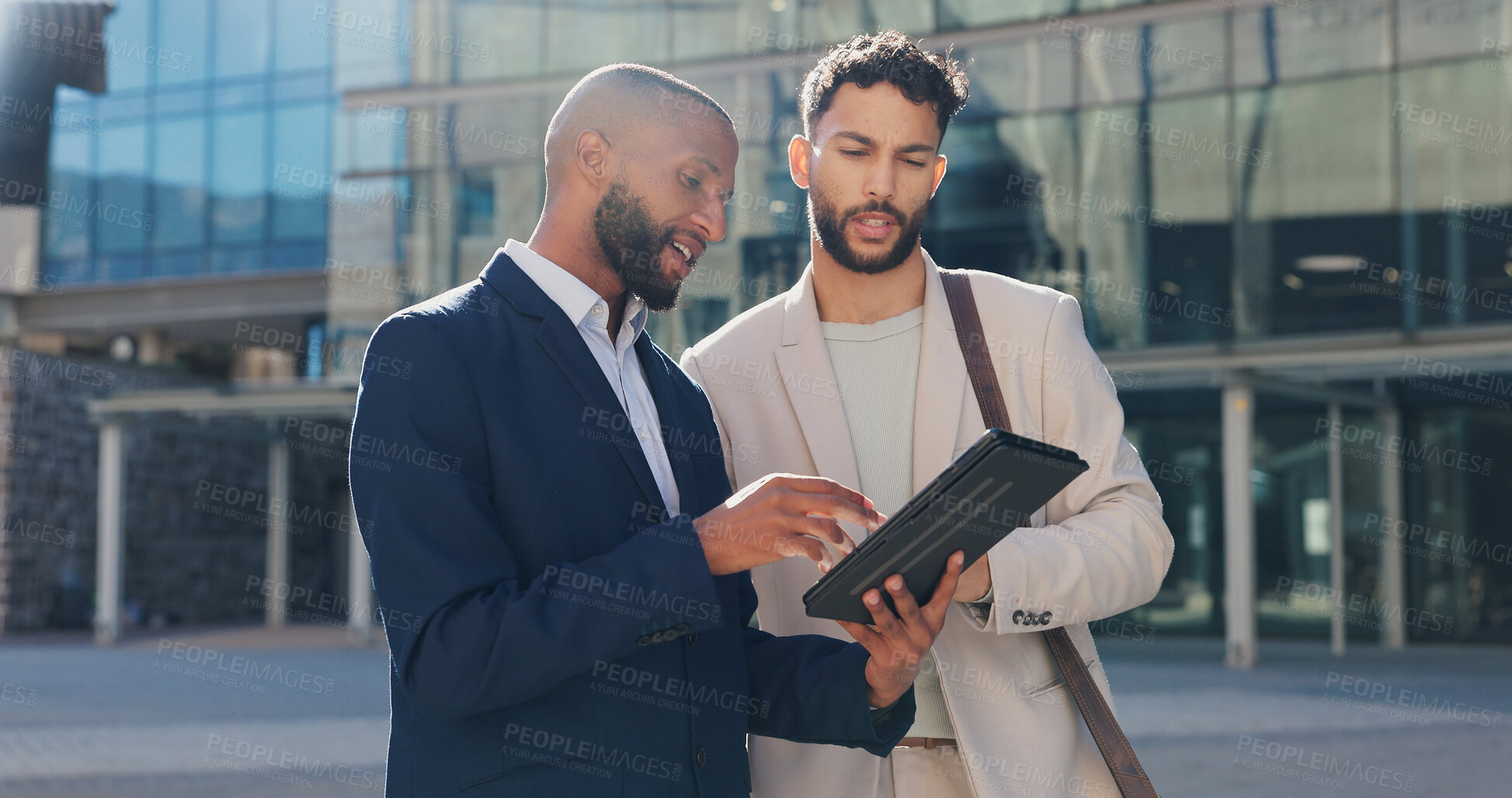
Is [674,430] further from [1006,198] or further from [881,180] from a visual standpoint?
[1006,198]

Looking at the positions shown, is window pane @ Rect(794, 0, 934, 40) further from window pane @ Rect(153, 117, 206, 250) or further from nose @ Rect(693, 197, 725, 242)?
nose @ Rect(693, 197, 725, 242)

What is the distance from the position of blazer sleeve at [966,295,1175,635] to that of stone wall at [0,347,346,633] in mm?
19728

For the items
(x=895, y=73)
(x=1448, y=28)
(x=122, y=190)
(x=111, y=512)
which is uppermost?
(x=1448, y=28)

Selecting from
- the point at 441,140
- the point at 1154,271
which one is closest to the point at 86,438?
the point at 441,140

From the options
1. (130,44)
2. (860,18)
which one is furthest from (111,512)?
(860,18)

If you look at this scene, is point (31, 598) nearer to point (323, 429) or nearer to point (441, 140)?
point (323, 429)

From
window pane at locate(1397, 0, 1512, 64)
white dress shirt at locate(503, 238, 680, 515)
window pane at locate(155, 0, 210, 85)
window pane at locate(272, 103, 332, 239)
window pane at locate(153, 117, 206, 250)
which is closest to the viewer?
white dress shirt at locate(503, 238, 680, 515)

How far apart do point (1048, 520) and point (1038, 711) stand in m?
0.36

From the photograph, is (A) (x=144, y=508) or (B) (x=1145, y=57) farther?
(A) (x=144, y=508)

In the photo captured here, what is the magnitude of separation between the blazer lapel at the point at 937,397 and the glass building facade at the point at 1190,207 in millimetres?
12623

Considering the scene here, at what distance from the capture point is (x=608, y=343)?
2.13 m

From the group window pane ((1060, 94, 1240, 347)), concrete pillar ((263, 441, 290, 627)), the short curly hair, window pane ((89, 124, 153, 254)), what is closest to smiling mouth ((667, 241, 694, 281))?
the short curly hair

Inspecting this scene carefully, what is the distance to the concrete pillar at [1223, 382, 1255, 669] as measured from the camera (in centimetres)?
1473

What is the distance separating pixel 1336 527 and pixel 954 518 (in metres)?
15.6
